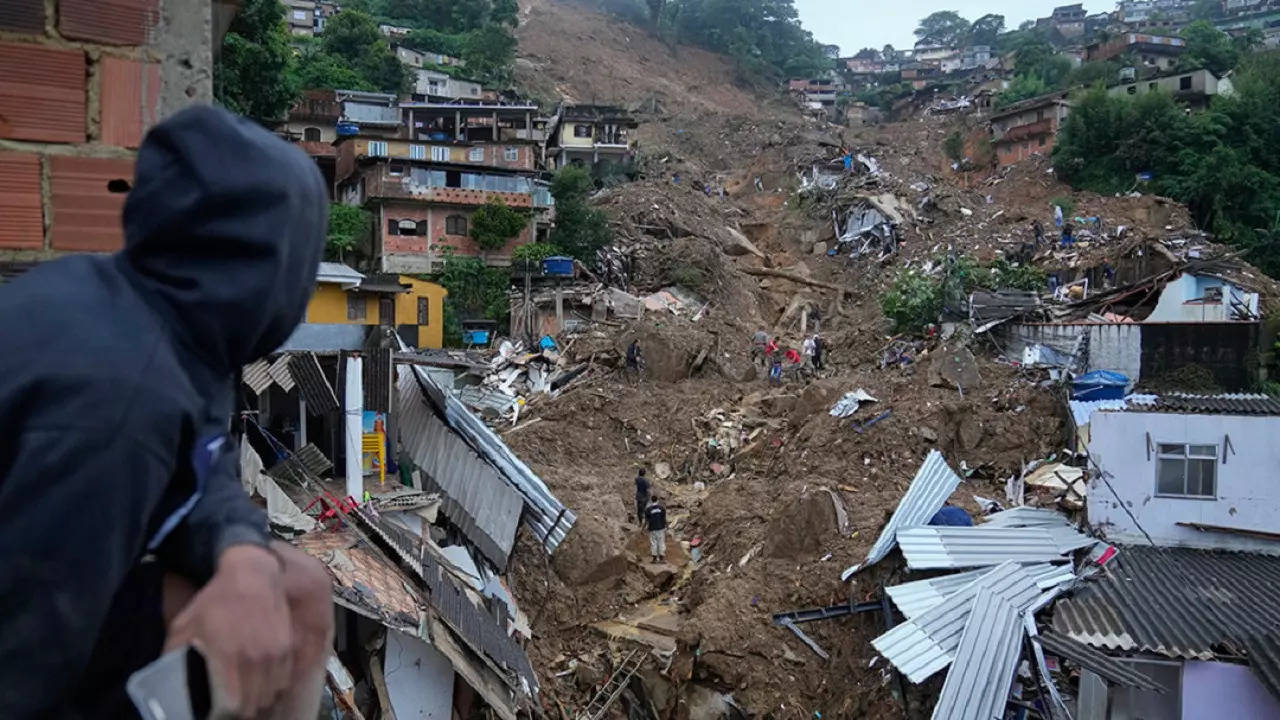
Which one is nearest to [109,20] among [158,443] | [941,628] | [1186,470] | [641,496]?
[158,443]

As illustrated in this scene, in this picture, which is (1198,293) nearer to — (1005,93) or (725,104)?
(1005,93)

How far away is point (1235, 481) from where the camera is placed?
10078mm

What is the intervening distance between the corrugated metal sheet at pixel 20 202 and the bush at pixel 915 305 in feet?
73.9

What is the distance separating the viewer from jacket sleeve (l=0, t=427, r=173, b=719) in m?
0.92

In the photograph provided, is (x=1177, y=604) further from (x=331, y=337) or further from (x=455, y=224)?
(x=455, y=224)

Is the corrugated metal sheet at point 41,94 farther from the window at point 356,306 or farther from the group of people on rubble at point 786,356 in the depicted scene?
the group of people on rubble at point 786,356

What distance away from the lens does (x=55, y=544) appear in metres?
0.93

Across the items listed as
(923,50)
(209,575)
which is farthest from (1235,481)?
(923,50)

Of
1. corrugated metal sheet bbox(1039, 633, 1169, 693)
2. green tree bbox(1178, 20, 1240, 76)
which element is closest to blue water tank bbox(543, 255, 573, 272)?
corrugated metal sheet bbox(1039, 633, 1169, 693)

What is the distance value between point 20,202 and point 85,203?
0.13 m

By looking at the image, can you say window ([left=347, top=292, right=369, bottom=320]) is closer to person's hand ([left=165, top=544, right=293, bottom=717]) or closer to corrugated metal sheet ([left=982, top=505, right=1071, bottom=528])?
corrugated metal sheet ([left=982, top=505, right=1071, bottom=528])

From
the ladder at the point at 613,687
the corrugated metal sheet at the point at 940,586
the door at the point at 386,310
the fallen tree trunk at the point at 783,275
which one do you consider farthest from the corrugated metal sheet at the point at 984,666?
the fallen tree trunk at the point at 783,275

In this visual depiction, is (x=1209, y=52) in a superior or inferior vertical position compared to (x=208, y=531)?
superior

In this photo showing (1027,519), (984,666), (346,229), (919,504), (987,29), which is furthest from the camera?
(987,29)
